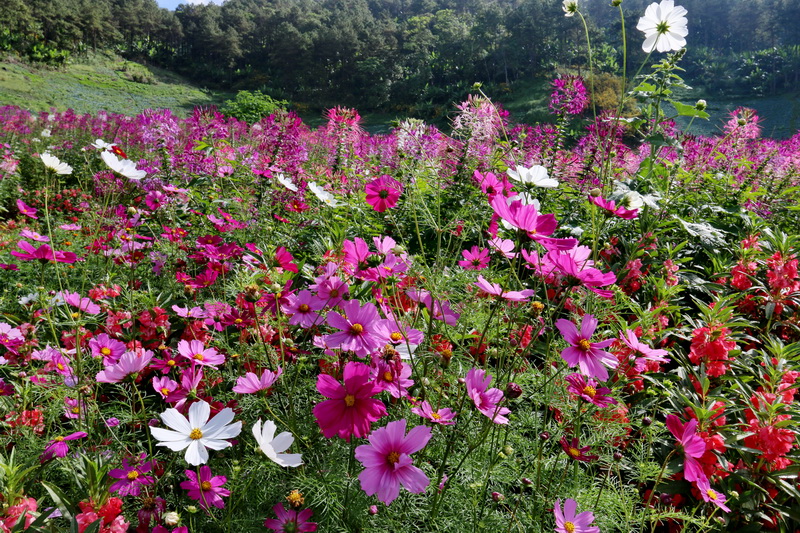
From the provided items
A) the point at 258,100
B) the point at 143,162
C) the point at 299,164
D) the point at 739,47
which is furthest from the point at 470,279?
the point at 739,47

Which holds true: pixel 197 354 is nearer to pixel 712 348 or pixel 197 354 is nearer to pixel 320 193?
pixel 320 193

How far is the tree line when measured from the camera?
25391 mm

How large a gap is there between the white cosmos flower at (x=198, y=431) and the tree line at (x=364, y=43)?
75.7 feet

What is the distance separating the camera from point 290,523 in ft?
2.27

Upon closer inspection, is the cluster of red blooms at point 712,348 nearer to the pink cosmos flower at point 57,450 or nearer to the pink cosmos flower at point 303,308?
the pink cosmos flower at point 303,308

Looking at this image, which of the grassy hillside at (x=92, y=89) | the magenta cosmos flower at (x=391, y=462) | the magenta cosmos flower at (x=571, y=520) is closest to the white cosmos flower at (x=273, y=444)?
the magenta cosmos flower at (x=391, y=462)

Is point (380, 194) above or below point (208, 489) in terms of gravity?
above

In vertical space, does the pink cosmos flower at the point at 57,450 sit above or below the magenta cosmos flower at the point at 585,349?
below

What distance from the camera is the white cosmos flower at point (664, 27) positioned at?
4.19ft

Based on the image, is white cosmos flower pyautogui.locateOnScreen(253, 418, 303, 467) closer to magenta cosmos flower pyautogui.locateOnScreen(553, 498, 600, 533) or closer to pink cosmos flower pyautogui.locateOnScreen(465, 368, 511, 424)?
pink cosmos flower pyautogui.locateOnScreen(465, 368, 511, 424)

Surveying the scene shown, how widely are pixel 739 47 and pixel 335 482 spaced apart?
148ft

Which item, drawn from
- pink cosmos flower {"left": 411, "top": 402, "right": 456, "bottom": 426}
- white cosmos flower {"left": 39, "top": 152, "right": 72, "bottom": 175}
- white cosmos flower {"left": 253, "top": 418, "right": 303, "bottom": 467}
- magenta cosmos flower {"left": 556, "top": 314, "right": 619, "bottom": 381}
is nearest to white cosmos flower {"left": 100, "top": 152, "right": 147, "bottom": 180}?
white cosmos flower {"left": 39, "top": 152, "right": 72, "bottom": 175}

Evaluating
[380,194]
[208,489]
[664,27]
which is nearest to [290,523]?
[208,489]

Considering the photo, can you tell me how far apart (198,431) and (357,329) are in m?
0.30
